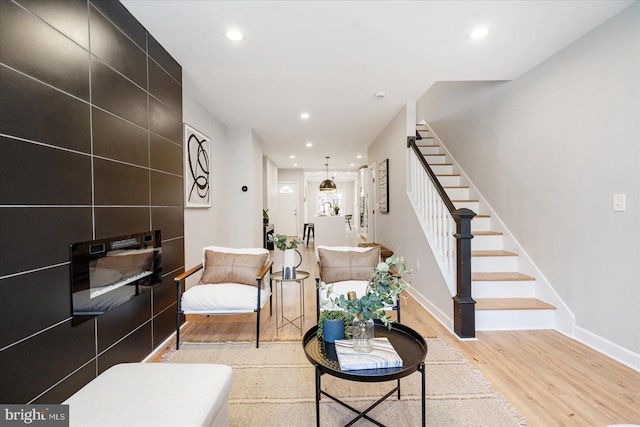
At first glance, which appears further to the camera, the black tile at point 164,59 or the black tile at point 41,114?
the black tile at point 164,59

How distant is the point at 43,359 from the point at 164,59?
2.37 metres

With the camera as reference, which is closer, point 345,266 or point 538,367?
point 538,367

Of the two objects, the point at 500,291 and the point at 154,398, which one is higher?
the point at 154,398

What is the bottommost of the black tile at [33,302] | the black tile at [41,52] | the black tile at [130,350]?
the black tile at [130,350]

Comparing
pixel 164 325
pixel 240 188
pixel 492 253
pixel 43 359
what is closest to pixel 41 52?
pixel 43 359

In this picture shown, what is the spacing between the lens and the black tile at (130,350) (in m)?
1.92

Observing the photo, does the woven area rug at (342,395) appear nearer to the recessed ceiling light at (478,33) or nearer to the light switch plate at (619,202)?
the light switch plate at (619,202)

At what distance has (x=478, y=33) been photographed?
2439 millimetres

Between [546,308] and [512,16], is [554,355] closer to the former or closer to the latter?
[546,308]

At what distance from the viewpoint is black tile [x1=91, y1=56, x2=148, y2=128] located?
6.06 ft

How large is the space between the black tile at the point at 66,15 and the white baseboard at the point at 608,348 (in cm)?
414

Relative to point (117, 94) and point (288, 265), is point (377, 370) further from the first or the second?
point (117, 94)

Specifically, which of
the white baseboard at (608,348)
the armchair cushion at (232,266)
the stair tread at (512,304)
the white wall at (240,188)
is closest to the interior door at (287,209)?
the white wall at (240,188)

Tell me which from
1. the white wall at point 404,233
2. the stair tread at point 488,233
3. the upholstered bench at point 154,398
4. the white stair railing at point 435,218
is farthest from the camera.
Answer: the stair tread at point 488,233
